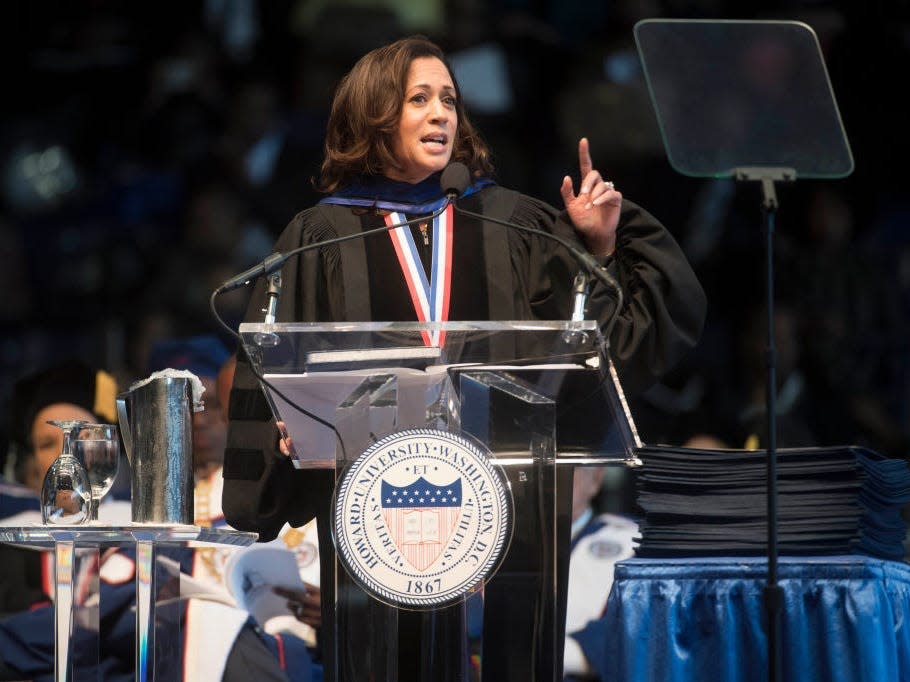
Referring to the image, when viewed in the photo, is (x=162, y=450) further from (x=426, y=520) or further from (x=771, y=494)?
(x=771, y=494)

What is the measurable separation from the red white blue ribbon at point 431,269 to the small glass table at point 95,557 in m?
0.74

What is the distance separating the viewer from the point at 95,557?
3045 mm

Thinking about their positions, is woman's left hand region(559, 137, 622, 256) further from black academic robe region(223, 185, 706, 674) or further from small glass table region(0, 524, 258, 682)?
small glass table region(0, 524, 258, 682)

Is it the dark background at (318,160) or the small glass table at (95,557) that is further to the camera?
the dark background at (318,160)

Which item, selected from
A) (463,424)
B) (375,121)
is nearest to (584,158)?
(375,121)

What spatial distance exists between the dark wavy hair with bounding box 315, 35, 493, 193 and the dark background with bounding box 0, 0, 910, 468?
2.49m

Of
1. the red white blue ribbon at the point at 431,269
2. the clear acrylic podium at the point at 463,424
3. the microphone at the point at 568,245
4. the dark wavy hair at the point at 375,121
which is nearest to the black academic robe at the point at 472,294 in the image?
the red white blue ribbon at the point at 431,269

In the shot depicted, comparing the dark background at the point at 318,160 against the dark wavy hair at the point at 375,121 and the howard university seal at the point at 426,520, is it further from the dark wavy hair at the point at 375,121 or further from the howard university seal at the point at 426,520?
the howard university seal at the point at 426,520

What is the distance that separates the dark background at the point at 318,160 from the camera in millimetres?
6504

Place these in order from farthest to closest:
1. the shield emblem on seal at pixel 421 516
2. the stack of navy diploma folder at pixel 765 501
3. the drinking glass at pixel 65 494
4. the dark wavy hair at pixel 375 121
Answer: the dark wavy hair at pixel 375 121
the stack of navy diploma folder at pixel 765 501
the drinking glass at pixel 65 494
the shield emblem on seal at pixel 421 516

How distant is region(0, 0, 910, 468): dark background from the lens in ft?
21.3

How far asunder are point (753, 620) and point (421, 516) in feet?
3.46

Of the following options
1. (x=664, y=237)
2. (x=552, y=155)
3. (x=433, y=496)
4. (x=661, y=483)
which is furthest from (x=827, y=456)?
(x=552, y=155)

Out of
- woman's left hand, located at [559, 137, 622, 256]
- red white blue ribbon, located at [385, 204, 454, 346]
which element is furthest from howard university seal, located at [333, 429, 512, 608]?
woman's left hand, located at [559, 137, 622, 256]
